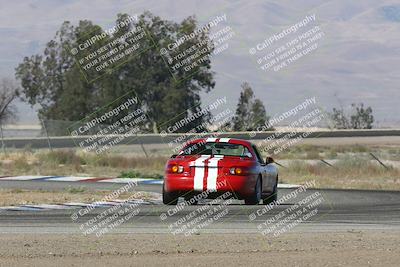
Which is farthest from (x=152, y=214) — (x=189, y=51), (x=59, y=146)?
(x=189, y=51)

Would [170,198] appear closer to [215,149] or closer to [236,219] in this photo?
[215,149]

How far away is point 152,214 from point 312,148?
133 ft

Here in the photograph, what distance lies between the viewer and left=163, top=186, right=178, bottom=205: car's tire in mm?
18500

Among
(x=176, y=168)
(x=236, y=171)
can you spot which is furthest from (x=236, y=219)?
(x=176, y=168)

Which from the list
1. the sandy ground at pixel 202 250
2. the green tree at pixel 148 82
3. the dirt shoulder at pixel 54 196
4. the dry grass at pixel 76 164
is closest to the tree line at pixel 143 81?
the green tree at pixel 148 82

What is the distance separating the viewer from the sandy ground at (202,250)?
10.5 meters

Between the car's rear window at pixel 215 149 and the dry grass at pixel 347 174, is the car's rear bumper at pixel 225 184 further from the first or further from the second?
the dry grass at pixel 347 174

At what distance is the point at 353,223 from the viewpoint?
16062mm

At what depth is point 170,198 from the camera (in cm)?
1862

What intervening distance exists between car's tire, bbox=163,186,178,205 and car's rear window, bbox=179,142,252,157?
0.84 metres

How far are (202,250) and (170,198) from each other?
6.97 meters

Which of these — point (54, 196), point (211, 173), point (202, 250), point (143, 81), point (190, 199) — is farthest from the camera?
point (143, 81)

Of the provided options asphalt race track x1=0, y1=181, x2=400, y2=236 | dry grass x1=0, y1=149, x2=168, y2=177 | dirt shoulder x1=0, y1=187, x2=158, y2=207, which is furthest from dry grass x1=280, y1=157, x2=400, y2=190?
dirt shoulder x1=0, y1=187, x2=158, y2=207

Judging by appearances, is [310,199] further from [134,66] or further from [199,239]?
[134,66]
